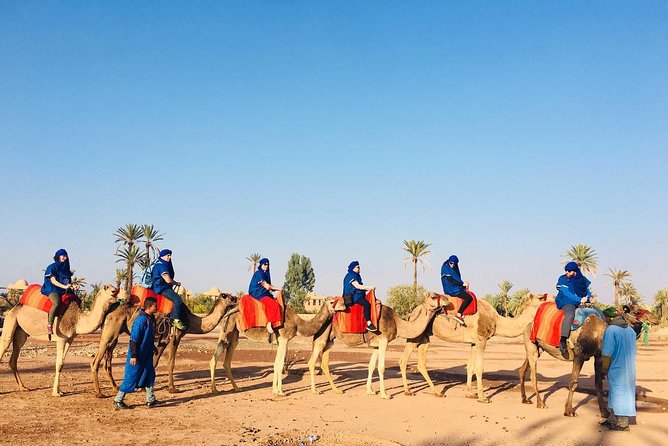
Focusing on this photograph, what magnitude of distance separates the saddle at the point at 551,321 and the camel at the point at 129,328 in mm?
7400

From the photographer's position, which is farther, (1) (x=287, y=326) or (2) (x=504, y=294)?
(2) (x=504, y=294)

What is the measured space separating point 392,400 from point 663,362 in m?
18.7

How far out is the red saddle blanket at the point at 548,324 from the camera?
1168cm

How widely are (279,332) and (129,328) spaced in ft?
11.6

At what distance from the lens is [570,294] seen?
1166 centimetres

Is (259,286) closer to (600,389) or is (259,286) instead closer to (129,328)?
(129,328)

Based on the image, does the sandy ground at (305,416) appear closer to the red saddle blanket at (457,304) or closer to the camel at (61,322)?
the camel at (61,322)

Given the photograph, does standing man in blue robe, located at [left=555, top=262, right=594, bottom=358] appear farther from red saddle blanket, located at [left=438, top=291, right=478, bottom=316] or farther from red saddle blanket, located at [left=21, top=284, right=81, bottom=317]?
red saddle blanket, located at [left=21, top=284, right=81, bottom=317]

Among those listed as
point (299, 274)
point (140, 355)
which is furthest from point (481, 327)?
point (299, 274)

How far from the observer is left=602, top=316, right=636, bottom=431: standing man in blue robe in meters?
9.83

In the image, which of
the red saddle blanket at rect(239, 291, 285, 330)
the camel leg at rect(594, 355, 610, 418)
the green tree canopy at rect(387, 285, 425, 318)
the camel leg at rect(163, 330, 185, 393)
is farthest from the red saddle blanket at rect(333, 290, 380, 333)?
the green tree canopy at rect(387, 285, 425, 318)

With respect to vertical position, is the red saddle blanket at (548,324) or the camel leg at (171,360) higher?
the red saddle blanket at (548,324)

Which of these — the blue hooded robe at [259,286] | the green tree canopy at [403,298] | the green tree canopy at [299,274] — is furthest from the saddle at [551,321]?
the green tree canopy at [299,274]

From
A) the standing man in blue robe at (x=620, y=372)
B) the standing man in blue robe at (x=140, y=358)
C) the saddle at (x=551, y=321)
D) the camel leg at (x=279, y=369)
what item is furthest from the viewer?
the camel leg at (x=279, y=369)
